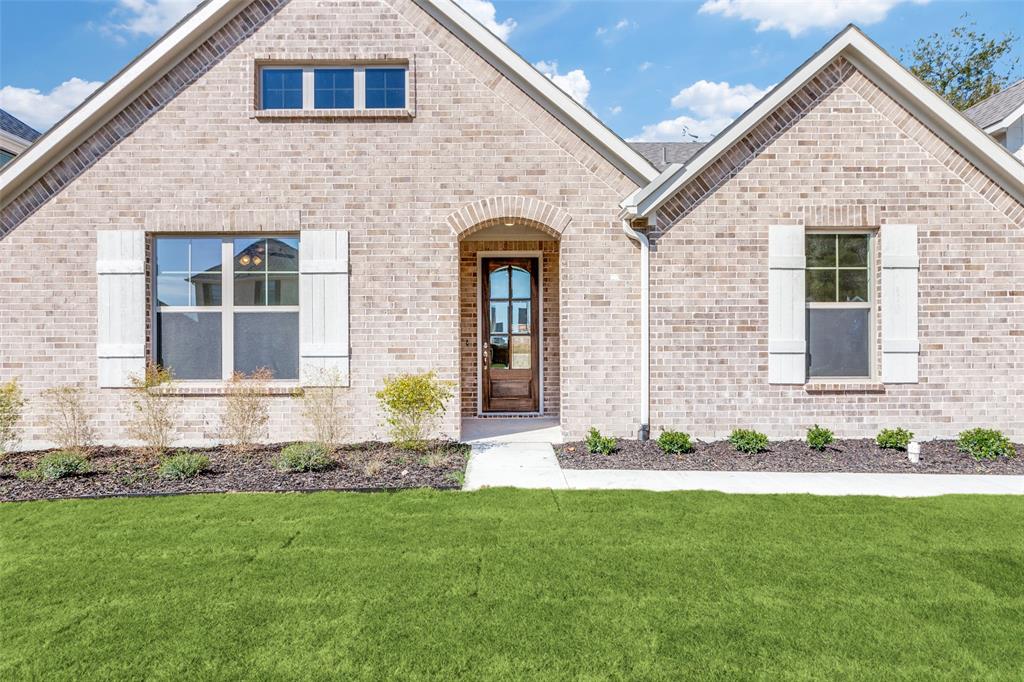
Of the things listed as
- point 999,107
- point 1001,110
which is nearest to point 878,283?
point 1001,110

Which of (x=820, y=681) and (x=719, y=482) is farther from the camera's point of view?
(x=719, y=482)

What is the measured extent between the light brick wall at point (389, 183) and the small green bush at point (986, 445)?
398 centimetres

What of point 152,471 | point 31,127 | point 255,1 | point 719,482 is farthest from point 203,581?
point 31,127

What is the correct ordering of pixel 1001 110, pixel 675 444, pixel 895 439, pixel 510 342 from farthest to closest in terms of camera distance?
pixel 1001 110, pixel 510 342, pixel 895 439, pixel 675 444

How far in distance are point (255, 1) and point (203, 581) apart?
714 centimetres

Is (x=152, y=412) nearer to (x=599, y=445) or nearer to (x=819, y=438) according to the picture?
(x=599, y=445)

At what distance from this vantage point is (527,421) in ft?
28.9

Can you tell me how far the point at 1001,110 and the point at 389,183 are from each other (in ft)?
40.1

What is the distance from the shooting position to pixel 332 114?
22.9ft

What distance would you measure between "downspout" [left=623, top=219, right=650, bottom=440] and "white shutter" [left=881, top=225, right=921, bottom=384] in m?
3.07

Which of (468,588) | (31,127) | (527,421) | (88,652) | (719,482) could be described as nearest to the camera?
(88,652)

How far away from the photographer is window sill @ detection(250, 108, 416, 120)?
6965 mm

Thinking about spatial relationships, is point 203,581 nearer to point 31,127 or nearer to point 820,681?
point 820,681

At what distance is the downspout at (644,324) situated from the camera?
6.99 m
